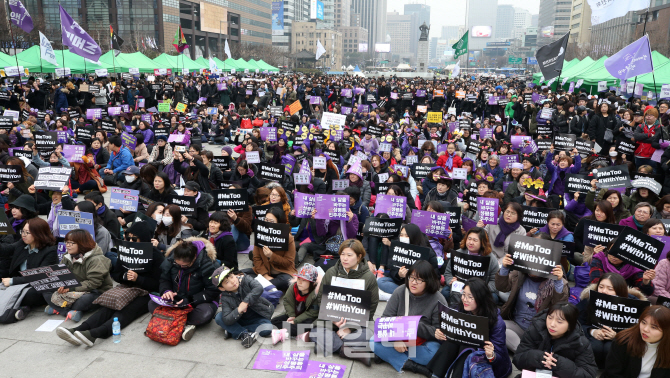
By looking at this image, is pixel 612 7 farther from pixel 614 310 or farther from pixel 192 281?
pixel 192 281

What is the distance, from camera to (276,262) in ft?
22.3

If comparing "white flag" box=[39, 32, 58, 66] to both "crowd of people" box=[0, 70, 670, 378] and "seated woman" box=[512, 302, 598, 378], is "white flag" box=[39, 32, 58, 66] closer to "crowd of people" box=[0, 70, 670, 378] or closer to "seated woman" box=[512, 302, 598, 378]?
"crowd of people" box=[0, 70, 670, 378]

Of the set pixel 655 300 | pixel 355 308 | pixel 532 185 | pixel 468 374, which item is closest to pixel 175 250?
pixel 355 308

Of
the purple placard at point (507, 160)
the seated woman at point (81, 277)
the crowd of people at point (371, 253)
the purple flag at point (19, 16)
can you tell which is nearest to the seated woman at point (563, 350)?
the crowd of people at point (371, 253)

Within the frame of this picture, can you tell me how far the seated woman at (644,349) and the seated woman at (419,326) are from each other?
5.13ft

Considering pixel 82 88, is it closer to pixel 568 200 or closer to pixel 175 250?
pixel 175 250

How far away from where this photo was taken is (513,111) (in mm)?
19672

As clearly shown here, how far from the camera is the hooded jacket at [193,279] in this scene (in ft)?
19.0

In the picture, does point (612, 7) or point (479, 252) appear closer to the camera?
point (479, 252)

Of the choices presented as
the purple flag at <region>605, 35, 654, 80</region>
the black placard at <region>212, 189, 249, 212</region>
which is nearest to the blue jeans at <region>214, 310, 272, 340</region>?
the black placard at <region>212, 189, 249, 212</region>

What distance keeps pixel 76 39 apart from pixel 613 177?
20.9 m

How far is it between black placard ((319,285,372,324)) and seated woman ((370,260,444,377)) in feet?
1.26

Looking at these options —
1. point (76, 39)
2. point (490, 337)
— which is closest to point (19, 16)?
point (76, 39)

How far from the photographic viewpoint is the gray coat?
5.50m
